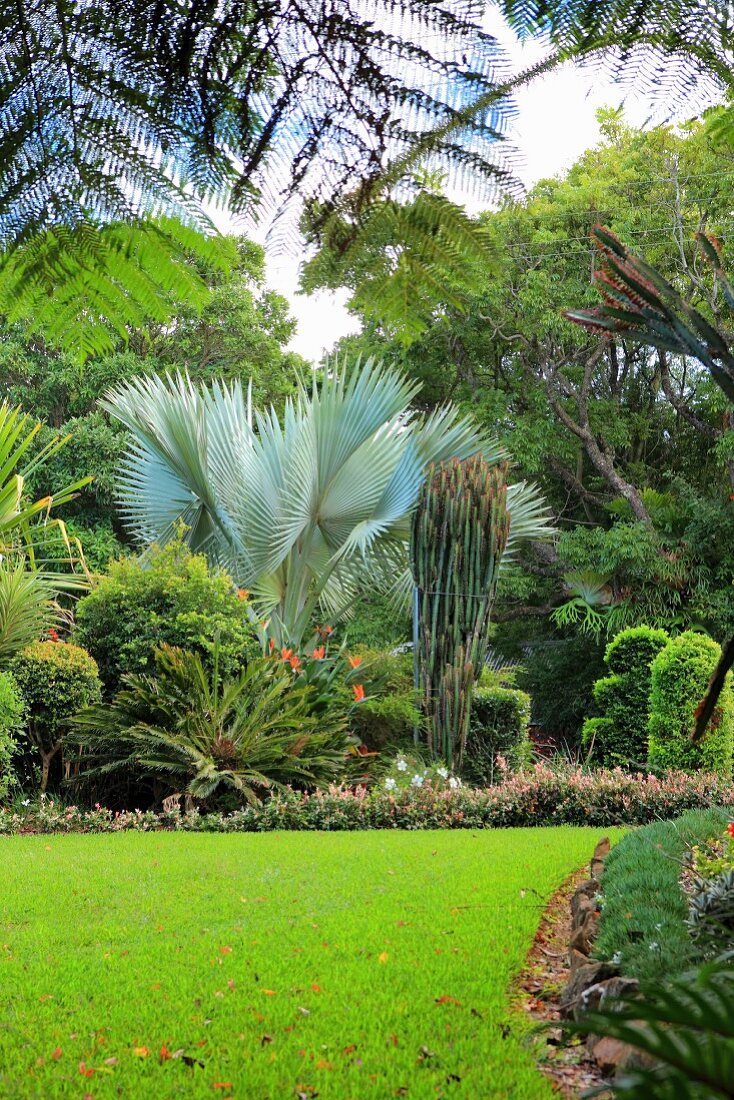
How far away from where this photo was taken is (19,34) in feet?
6.84

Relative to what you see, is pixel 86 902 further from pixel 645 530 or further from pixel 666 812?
pixel 645 530

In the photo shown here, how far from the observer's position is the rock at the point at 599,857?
5.67 metres

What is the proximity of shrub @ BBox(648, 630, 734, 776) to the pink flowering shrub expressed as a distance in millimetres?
1332

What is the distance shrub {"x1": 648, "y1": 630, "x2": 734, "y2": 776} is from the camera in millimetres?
10414

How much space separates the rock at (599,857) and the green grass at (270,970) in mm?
173

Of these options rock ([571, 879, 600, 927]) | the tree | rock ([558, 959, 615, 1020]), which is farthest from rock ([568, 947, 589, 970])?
the tree

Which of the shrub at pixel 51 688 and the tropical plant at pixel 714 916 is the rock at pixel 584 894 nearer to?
the tropical plant at pixel 714 916

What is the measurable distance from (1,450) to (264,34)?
804 cm

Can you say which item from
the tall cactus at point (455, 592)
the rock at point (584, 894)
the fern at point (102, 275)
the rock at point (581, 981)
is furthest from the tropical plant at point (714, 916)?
the tall cactus at point (455, 592)

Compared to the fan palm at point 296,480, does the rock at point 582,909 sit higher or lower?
lower

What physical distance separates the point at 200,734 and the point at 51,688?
146 centimetres

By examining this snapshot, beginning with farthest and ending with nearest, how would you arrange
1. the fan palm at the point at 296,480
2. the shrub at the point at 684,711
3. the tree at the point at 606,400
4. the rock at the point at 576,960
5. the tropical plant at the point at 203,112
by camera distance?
the tree at the point at 606,400, the fan palm at the point at 296,480, the shrub at the point at 684,711, the rock at the point at 576,960, the tropical plant at the point at 203,112

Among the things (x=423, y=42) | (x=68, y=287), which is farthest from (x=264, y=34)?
(x=68, y=287)

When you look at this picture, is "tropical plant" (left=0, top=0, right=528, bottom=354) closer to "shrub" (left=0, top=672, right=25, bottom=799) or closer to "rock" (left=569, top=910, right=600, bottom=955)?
"rock" (left=569, top=910, right=600, bottom=955)
